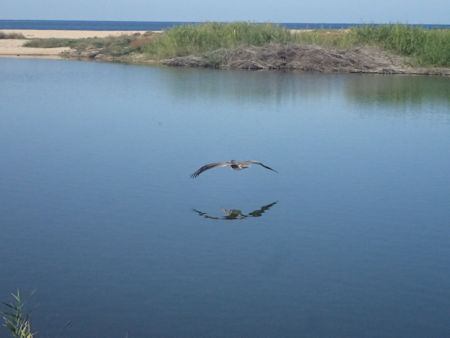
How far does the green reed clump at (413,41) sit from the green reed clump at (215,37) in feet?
11.0

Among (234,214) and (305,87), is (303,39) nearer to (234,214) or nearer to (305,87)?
(305,87)

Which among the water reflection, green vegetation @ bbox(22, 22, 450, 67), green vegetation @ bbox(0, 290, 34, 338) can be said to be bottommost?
the water reflection

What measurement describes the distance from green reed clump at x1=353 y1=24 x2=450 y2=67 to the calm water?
1162cm

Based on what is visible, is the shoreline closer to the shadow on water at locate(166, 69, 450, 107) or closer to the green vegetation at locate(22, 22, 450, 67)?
the green vegetation at locate(22, 22, 450, 67)

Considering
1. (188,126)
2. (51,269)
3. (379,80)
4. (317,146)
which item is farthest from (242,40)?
(51,269)

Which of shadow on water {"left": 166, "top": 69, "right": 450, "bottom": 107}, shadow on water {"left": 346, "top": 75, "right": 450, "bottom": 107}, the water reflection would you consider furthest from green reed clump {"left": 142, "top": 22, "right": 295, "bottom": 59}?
the water reflection

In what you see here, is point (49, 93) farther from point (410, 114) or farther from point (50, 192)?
point (50, 192)

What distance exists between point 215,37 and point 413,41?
8.41 metres

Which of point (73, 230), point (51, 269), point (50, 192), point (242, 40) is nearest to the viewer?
point (51, 269)

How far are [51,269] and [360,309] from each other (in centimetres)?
307

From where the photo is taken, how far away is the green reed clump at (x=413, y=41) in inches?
1107

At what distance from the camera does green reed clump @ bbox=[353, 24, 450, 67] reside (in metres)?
28.1

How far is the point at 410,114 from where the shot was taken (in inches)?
742

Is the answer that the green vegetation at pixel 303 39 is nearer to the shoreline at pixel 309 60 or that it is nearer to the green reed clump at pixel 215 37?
the green reed clump at pixel 215 37
